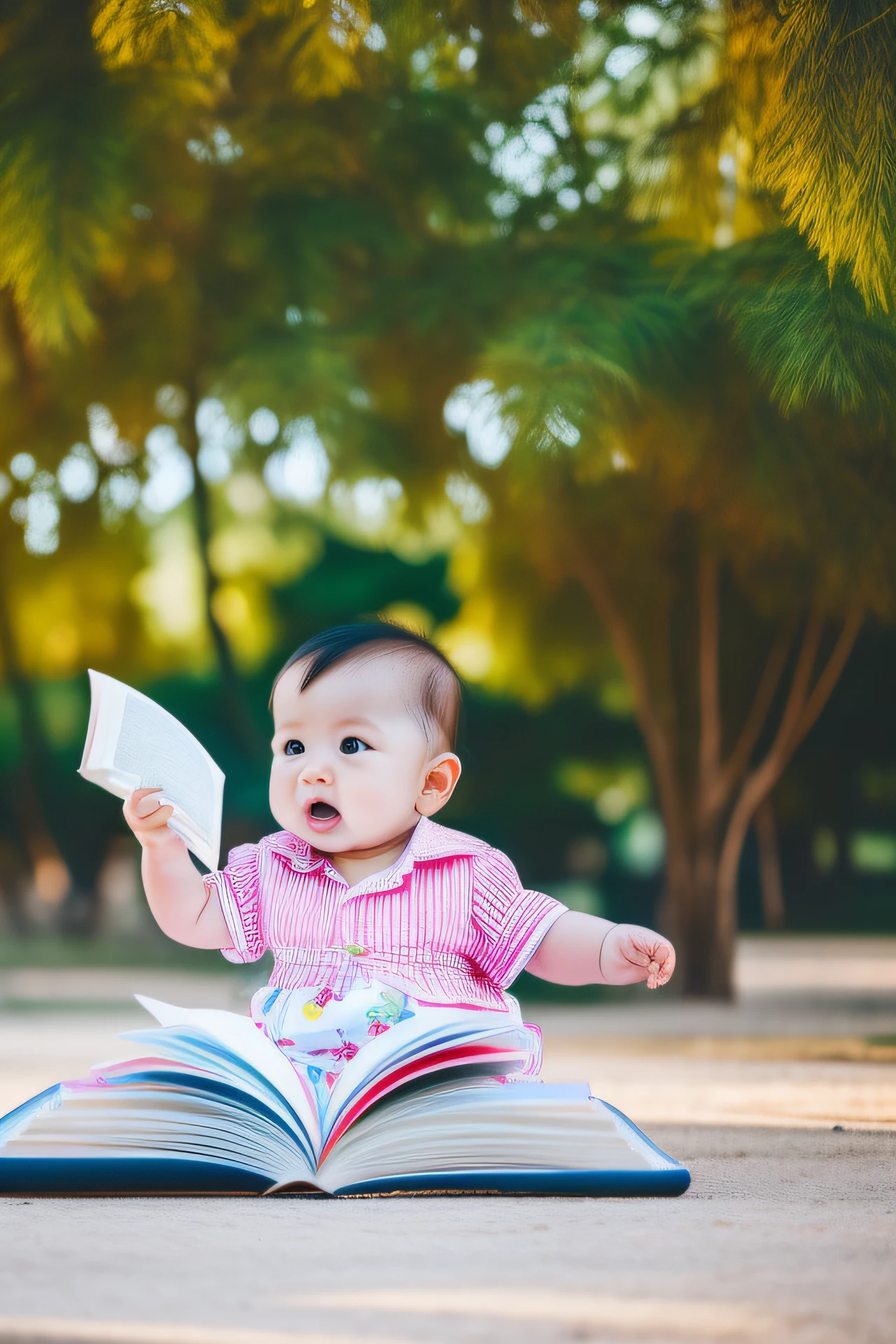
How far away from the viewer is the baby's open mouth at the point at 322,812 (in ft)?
8.43

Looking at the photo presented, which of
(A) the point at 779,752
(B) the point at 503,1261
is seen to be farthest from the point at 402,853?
(A) the point at 779,752

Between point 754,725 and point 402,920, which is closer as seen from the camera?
point 402,920

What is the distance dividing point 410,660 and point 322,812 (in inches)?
12.9

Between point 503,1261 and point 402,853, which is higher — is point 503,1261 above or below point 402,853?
below

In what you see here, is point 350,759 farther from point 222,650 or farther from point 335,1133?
point 222,650

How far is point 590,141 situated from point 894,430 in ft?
7.70

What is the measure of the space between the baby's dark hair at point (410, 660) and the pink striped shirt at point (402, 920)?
205mm

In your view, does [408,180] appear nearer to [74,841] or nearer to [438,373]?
[438,373]

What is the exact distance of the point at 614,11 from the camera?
4.09 metres

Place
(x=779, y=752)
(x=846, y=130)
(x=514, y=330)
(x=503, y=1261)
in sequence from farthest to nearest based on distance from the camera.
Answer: (x=779, y=752), (x=514, y=330), (x=846, y=130), (x=503, y=1261)

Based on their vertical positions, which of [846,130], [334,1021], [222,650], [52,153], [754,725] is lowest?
[334,1021]

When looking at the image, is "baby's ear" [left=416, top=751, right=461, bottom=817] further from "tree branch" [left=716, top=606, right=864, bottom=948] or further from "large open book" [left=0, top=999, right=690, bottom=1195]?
"tree branch" [left=716, top=606, right=864, bottom=948]

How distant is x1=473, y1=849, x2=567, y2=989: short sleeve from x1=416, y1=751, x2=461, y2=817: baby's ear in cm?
14

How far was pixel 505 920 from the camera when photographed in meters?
2.54
